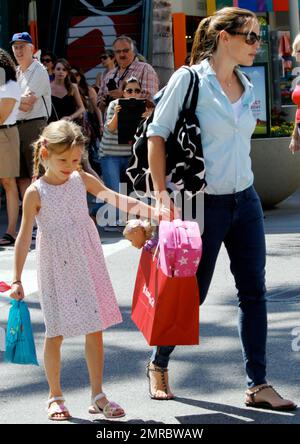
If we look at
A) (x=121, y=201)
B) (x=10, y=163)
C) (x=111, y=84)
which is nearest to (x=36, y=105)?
(x=10, y=163)

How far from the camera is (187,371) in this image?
6.73m

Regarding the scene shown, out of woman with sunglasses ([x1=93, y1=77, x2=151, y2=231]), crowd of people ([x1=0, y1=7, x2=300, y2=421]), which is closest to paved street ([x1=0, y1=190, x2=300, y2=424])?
crowd of people ([x1=0, y1=7, x2=300, y2=421])

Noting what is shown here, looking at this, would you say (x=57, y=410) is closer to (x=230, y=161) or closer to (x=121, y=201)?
(x=121, y=201)

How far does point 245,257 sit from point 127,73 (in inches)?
323

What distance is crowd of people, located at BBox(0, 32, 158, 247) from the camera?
12055 millimetres

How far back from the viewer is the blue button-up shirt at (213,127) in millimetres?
5680

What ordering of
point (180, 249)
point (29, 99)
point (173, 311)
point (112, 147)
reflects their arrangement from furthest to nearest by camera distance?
point (112, 147) → point (29, 99) → point (173, 311) → point (180, 249)

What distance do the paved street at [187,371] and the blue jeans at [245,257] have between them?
297mm

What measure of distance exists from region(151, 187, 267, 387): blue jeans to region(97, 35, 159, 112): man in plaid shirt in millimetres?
7437

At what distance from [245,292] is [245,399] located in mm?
562

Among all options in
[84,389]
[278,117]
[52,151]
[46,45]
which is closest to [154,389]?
[84,389]

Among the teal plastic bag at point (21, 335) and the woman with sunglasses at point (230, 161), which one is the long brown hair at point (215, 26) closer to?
the woman with sunglasses at point (230, 161)

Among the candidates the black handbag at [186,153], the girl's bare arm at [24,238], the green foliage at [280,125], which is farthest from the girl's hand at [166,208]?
the green foliage at [280,125]

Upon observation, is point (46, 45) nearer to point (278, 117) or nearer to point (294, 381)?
point (278, 117)
